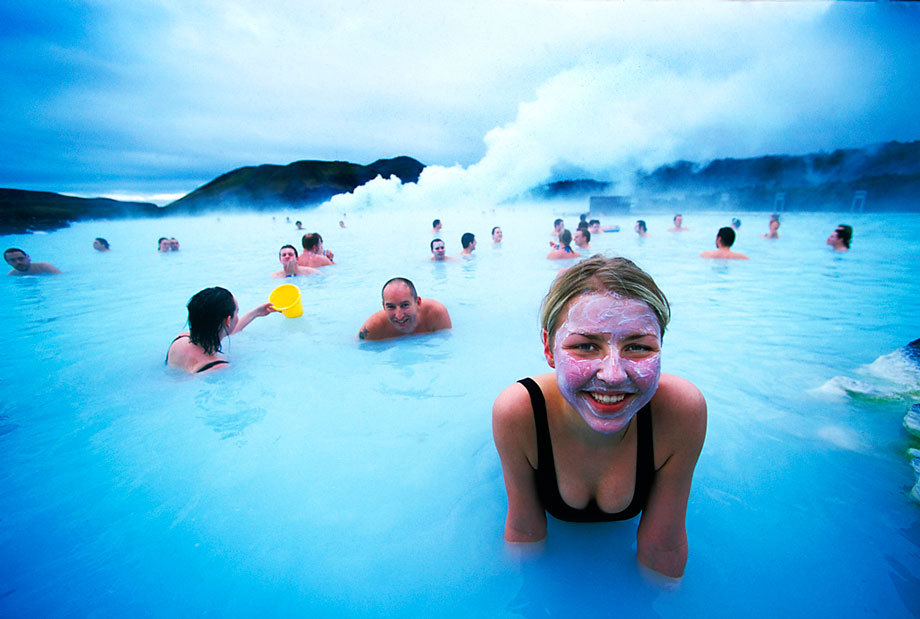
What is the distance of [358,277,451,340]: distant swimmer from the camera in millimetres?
4547

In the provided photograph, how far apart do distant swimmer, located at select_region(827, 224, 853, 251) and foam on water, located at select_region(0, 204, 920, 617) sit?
732 cm

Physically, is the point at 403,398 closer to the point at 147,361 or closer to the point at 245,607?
the point at 245,607

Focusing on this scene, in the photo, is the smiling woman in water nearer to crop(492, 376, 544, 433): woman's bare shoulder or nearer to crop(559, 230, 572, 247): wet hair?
crop(492, 376, 544, 433): woman's bare shoulder

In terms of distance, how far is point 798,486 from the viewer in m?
2.46

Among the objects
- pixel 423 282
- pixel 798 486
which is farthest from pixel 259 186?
pixel 798 486

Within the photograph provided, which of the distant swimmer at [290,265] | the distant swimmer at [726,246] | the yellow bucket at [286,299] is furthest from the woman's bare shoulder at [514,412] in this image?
the distant swimmer at [726,246]

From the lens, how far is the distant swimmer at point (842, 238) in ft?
36.4

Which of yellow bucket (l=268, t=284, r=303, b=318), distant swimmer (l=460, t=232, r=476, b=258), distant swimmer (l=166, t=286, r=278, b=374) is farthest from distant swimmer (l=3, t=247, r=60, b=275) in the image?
distant swimmer (l=460, t=232, r=476, b=258)

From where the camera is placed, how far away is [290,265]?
9.20 metres

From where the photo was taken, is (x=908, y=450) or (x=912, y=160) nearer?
(x=908, y=450)

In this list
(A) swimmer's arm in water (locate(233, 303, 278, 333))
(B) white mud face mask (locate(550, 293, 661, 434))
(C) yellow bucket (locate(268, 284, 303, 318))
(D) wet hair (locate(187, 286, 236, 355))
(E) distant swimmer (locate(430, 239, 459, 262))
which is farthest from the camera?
(E) distant swimmer (locate(430, 239, 459, 262))

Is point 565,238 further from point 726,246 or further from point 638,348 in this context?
point 638,348

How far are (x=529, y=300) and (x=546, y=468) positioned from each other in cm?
560

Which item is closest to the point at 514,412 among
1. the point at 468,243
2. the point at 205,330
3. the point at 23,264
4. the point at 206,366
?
the point at 205,330
